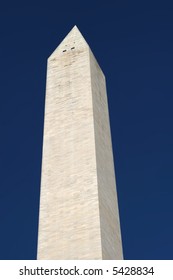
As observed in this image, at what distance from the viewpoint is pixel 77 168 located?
18.0 meters

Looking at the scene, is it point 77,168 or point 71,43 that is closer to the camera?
Answer: point 77,168

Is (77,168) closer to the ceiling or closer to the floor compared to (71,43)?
closer to the floor

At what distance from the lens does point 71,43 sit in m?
23.3

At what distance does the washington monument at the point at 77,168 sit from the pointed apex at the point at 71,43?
0.51ft

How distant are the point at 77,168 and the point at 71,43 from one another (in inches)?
282

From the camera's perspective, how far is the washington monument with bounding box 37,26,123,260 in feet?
53.4

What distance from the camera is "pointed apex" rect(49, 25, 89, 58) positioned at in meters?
23.0

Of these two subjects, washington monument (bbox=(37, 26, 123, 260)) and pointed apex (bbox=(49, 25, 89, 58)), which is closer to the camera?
washington monument (bbox=(37, 26, 123, 260))

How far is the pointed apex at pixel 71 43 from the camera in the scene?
904 inches

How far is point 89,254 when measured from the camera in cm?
1558

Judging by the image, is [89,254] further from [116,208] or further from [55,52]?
[55,52]

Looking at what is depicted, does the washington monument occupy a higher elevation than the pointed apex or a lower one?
lower

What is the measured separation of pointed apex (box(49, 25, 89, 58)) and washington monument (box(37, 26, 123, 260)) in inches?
6.1
